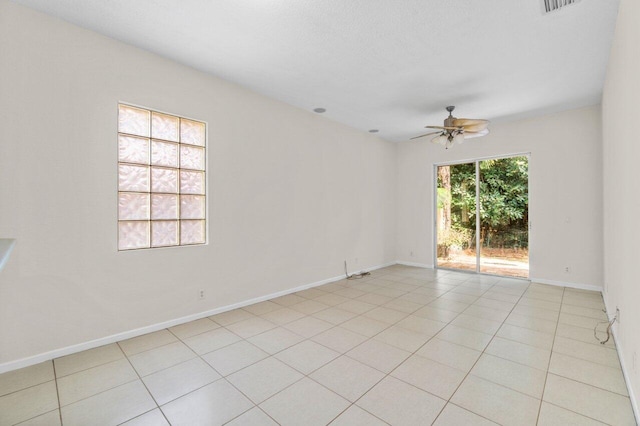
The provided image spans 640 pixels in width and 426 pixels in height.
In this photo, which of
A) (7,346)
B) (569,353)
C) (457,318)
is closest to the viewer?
(7,346)

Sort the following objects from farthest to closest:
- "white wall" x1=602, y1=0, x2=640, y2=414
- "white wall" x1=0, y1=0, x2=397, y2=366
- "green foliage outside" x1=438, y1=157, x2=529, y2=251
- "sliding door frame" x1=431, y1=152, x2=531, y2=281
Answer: "green foliage outside" x1=438, y1=157, x2=529, y2=251
"sliding door frame" x1=431, y1=152, x2=531, y2=281
"white wall" x1=0, y1=0, x2=397, y2=366
"white wall" x1=602, y1=0, x2=640, y2=414

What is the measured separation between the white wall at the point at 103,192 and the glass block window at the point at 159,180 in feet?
0.34

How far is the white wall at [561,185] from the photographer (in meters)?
4.45

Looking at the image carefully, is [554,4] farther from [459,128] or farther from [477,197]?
[477,197]

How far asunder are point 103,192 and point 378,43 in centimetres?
299

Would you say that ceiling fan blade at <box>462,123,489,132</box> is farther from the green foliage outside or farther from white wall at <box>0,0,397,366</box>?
white wall at <box>0,0,397,366</box>

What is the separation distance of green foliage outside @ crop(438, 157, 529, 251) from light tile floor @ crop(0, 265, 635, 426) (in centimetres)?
194

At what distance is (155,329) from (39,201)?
5.19 ft

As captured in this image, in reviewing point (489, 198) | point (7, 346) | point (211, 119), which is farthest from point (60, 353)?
point (489, 198)

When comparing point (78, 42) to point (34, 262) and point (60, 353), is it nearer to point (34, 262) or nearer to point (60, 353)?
point (34, 262)

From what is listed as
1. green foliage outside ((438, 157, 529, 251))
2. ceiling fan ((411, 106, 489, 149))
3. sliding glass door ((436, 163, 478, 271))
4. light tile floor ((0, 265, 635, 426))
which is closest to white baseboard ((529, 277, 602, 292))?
green foliage outside ((438, 157, 529, 251))

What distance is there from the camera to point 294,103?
4332 millimetres

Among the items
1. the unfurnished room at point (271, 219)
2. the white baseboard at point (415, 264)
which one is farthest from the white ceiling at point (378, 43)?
the white baseboard at point (415, 264)

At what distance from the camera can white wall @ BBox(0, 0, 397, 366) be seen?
7.53 feet
